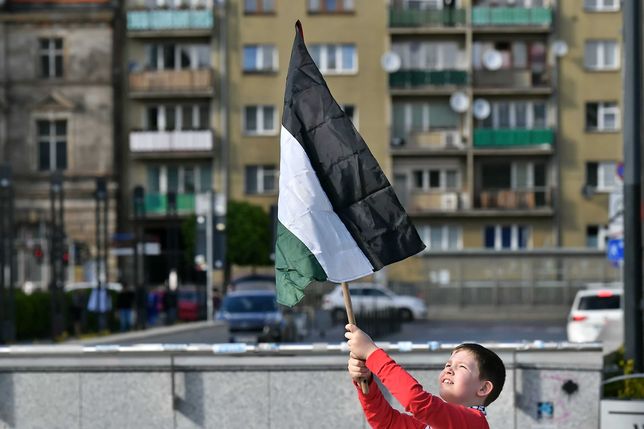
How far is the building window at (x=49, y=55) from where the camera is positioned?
7312 centimetres

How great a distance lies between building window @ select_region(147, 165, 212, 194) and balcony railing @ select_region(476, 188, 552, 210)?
11994 millimetres

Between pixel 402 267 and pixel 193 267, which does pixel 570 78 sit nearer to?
pixel 402 267

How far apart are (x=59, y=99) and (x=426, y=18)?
16075 millimetres

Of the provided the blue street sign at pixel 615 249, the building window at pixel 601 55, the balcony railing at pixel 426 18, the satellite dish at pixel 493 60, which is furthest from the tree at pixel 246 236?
the blue street sign at pixel 615 249

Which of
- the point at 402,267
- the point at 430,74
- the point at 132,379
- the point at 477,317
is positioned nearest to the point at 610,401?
the point at 132,379

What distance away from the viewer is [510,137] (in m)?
71.2

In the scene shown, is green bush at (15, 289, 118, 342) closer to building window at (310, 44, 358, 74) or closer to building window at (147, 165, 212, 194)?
building window at (147, 165, 212, 194)

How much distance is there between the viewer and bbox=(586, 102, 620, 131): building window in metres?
71.6

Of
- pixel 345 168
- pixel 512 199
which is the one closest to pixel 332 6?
pixel 512 199

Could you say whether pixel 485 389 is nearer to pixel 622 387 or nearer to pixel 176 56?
pixel 622 387

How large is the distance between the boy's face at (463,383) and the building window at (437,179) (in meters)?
66.5

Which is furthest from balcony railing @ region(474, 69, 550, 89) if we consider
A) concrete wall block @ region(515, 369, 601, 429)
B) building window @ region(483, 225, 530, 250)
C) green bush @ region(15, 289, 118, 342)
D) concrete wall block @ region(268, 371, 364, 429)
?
concrete wall block @ region(268, 371, 364, 429)

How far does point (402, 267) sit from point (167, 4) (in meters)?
16.0

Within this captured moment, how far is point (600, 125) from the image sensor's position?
235 ft
